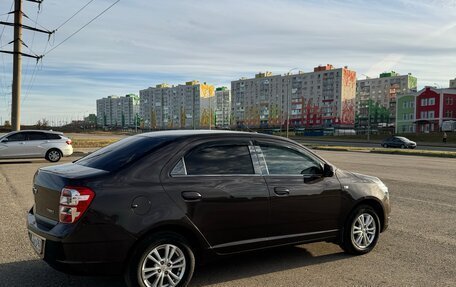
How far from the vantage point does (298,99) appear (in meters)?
142

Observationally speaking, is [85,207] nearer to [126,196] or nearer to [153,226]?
[126,196]

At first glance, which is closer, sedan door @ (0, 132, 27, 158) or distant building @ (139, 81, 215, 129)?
sedan door @ (0, 132, 27, 158)

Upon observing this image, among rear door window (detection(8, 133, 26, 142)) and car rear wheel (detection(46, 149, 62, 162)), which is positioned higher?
rear door window (detection(8, 133, 26, 142))

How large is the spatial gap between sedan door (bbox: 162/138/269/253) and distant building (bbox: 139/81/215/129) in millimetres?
150687

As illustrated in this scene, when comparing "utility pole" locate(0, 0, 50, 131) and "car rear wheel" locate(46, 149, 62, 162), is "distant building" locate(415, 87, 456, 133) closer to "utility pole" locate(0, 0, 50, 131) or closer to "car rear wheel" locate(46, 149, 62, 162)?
"utility pole" locate(0, 0, 50, 131)

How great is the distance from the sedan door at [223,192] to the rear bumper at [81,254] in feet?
2.47

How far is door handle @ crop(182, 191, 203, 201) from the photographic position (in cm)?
424

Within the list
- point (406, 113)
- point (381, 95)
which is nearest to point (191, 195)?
point (406, 113)

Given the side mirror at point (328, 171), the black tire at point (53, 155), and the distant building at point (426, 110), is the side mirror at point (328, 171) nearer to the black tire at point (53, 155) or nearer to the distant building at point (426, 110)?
the black tire at point (53, 155)

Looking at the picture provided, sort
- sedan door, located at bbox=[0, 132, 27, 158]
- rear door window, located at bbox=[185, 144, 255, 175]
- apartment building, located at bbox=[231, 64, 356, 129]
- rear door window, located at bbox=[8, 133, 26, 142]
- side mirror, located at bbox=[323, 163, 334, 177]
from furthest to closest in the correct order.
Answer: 1. apartment building, located at bbox=[231, 64, 356, 129]
2. rear door window, located at bbox=[8, 133, 26, 142]
3. sedan door, located at bbox=[0, 132, 27, 158]
4. side mirror, located at bbox=[323, 163, 334, 177]
5. rear door window, located at bbox=[185, 144, 255, 175]

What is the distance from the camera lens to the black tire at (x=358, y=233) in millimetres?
5500

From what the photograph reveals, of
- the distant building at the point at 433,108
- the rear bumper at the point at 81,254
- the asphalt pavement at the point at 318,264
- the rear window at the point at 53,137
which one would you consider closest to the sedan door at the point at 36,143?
the rear window at the point at 53,137

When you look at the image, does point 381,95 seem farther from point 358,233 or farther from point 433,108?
point 358,233

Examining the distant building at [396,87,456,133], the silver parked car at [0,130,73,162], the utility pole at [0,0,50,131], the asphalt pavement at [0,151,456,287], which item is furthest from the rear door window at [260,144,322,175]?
the distant building at [396,87,456,133]
